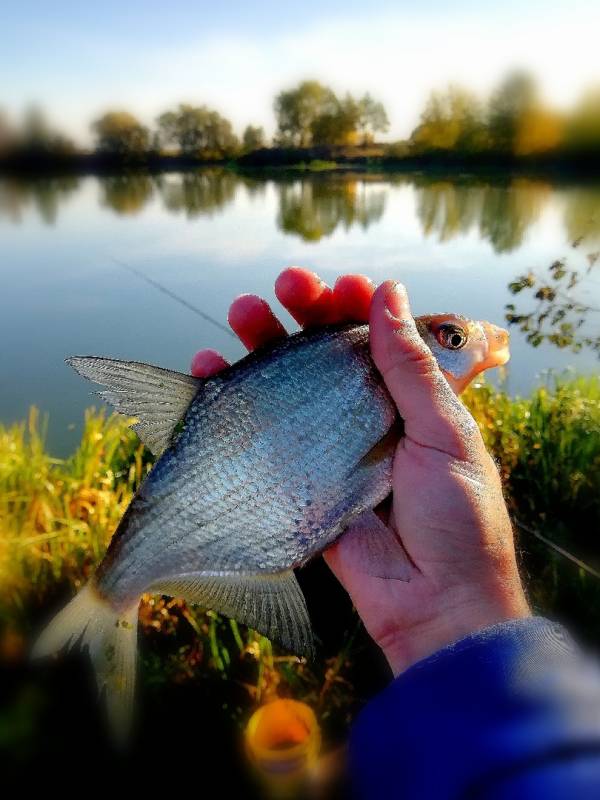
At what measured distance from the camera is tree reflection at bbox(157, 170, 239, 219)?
2867cm

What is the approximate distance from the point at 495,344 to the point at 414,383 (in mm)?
413

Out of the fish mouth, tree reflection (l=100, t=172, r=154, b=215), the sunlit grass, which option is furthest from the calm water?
the fish mouth

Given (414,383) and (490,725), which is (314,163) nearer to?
(414,383)

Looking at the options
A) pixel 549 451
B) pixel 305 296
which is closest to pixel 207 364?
pixel 305 296

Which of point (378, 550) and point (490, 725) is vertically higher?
point (490, 725)

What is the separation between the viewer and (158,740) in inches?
111

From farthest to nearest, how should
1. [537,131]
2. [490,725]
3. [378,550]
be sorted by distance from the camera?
[537,131] < [378,550] < [490,725]

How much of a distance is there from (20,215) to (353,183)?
76.1 feet

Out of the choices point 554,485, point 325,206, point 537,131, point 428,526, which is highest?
point 537,131

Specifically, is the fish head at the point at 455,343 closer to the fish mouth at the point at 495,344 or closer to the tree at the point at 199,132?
the fish mouth at the point at 495,344

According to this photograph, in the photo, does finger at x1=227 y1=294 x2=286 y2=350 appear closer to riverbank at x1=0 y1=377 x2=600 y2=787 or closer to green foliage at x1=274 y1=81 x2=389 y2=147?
riverbank at x1=0 y1=377 x2=600 y2=787

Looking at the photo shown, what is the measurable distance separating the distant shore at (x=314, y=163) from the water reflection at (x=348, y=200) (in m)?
2.74


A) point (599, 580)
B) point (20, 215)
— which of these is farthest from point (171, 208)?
point (599, 580)

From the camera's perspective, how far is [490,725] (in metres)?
0.96
